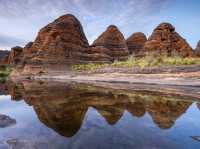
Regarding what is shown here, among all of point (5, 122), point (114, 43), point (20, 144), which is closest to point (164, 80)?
point (5, 122)

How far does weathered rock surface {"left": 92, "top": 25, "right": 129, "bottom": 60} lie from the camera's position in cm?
8594

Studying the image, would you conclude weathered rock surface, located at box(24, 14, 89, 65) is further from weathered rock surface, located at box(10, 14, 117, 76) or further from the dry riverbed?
the dry riverbed

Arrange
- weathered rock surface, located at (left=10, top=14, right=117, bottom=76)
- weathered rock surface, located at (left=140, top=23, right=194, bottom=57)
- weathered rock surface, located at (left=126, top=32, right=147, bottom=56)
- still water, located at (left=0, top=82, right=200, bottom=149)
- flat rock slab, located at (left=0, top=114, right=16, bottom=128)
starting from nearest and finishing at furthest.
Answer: still water, located at (left=0, top=82, right=200, bottom=149) < flat rock slab, located at (left=0, top=114, right=16, bottom=128) < weathered rock surface, located at (left=140, top=23, right=194, bottom=57) < weathered rock surface, located at (left=10, top=14, right=117, bottom=76) < weathered rock surface, located at (left=126, top=32, right=147, bottom=56)

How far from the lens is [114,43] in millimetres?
88875

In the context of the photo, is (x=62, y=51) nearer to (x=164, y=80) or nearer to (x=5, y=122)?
(x=164, y=80)

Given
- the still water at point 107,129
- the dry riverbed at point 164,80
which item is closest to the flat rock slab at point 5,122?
the still water at point 107,129

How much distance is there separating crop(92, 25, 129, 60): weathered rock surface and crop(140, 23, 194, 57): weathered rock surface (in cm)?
1601

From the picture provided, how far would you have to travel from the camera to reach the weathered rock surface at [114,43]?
8594 centimetres

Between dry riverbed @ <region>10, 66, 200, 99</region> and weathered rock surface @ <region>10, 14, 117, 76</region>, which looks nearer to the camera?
dry riverbed @ <region>10, 66, 200, 99</region>

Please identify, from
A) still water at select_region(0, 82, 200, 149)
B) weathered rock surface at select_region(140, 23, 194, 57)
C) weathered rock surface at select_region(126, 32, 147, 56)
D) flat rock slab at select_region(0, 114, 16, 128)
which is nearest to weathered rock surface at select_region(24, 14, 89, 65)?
weathered rock surface at select_region(126, 32, 147, 56)

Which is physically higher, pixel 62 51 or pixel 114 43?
pixel 114 43

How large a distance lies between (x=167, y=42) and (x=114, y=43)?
2638cm

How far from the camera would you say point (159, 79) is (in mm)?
26812

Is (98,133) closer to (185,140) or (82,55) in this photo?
(185,140)
